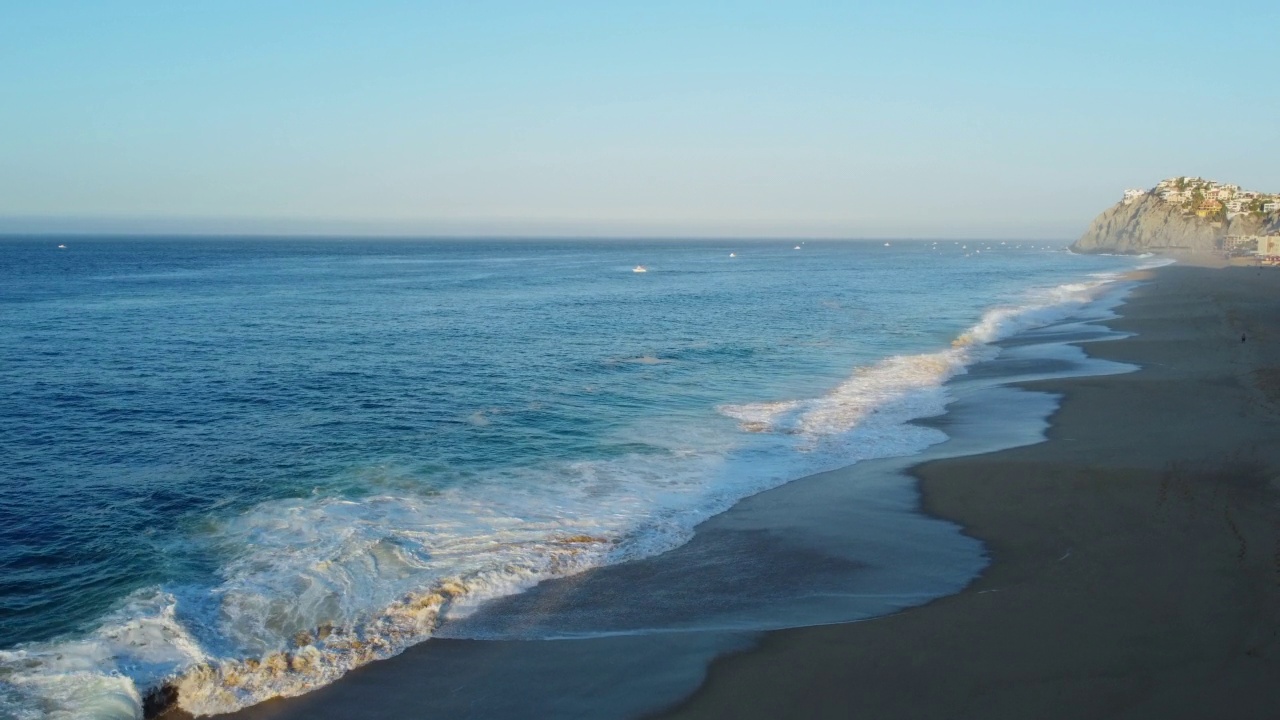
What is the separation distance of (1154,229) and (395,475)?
182 m

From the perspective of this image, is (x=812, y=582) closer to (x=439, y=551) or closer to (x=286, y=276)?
(x=439, y=551)

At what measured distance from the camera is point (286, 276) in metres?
80.4

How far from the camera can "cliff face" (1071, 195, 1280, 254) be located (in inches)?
5294

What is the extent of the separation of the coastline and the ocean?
3.21ft

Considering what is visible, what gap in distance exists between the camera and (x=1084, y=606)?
10.2 meters

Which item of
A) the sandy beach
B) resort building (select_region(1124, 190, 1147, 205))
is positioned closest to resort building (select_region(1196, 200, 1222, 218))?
resort building (select_region(1124, 190, 1147, 205))

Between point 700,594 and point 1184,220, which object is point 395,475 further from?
point 1184,220

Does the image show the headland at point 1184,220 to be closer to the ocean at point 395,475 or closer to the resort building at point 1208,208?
the resort building at point 1208,208

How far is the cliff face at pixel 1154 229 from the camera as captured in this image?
441 ft

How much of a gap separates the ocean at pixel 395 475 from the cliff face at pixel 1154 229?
12287cm

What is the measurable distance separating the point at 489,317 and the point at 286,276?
43902 mm

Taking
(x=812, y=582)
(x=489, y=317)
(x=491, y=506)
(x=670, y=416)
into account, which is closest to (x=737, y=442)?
(x=670, y=416)

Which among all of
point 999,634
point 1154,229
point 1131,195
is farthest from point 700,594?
point 1131,195

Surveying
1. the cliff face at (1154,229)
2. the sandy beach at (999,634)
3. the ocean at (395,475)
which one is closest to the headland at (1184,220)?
the cliff face at (1154,229)
